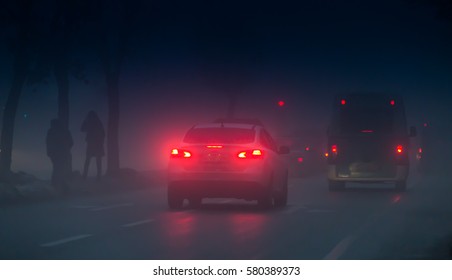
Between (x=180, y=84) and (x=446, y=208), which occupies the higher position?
(x=180, y=84)

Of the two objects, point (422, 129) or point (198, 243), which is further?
point (422, 129)

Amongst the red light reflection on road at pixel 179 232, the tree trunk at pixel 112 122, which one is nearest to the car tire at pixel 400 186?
the tree trunk at pixel 112 122

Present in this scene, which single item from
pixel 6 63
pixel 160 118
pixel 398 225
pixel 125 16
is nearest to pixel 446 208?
pixel 398 225

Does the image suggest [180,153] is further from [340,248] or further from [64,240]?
[340,248]

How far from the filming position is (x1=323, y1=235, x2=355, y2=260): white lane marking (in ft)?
41.5

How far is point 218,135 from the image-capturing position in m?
21.0

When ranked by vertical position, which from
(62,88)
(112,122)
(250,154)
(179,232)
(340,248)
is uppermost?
(62,88)

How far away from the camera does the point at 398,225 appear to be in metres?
18.0

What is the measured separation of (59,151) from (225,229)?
39.6 feet

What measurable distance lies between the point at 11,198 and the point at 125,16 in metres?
13.0

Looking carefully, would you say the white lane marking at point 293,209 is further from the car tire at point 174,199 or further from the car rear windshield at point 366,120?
the car rear windshield at point 366,120

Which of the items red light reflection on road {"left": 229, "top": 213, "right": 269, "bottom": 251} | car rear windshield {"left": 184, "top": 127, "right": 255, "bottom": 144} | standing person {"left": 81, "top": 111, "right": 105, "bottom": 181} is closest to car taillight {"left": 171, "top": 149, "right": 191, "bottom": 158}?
car rear windshield {"left": 184, "top": 127, "right": 255, "bottom": 144}

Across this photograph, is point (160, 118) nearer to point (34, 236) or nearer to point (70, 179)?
point (70, 179)

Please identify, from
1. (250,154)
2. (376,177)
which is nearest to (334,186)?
(376,177)
